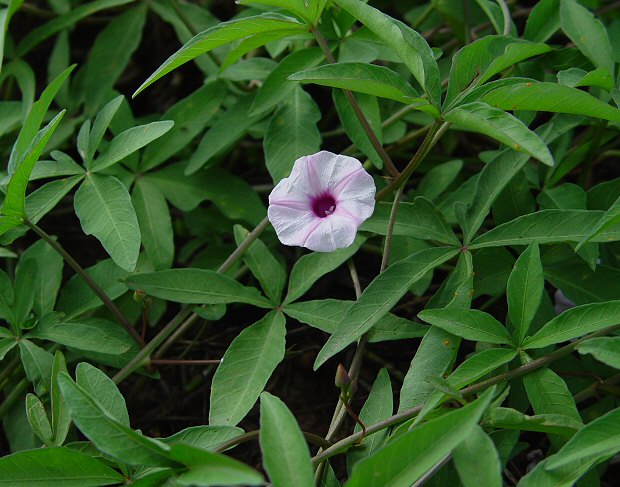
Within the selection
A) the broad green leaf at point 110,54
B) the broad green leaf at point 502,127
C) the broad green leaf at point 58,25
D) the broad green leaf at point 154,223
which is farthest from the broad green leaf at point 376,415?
the broad green leaf at point 58,25

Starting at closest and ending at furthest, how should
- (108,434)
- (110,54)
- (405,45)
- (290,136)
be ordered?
(108,434) < (405,45) < (290,136) < (110,54)

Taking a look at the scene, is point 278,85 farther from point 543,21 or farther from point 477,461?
point 477,461

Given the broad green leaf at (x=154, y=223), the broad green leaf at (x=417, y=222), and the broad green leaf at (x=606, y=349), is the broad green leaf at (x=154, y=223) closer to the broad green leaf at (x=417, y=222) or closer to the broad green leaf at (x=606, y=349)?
the broad green leaf at (x=417, y=222)

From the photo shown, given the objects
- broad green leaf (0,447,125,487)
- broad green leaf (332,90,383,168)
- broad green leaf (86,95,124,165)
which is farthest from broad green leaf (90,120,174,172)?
broad green leaf (0,447,125,487)

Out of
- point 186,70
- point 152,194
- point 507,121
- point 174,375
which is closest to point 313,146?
point 152,194

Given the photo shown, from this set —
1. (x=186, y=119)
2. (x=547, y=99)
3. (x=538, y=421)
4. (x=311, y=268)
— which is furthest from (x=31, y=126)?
(x=538, y=421)
